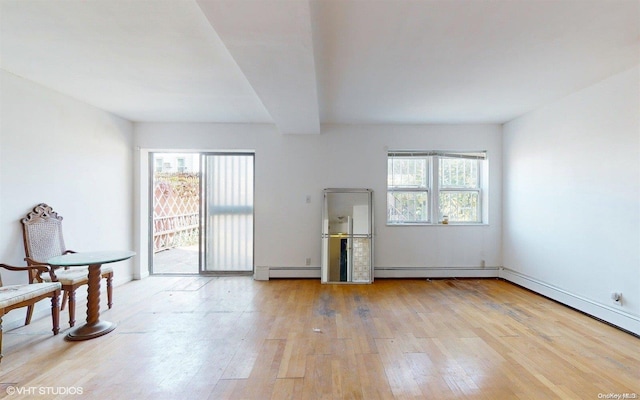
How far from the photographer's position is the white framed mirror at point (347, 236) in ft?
15.4

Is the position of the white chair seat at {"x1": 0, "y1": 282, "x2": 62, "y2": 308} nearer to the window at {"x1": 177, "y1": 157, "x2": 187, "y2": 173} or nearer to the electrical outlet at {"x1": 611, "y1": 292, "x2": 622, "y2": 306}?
the window at {"x1": 177, "y1": 157, "x2": 187, "y2": 173}

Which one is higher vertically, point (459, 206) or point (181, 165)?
point (181, 165)

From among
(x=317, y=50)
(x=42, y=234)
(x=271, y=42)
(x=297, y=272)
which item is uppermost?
(x=317, y=50)

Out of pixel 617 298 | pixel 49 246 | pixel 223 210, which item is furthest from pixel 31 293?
pixel 617 298

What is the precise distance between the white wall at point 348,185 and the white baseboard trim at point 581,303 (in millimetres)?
585

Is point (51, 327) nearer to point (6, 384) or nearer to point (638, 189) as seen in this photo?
point (6, 384)

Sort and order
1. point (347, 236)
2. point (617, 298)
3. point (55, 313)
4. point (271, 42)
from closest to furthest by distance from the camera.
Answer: point (271, 42), point (55, 313), point (617, 298), point (347, 236)

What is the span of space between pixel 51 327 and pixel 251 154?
3.33 m

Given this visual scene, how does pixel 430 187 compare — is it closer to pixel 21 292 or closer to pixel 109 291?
pixel 109 291

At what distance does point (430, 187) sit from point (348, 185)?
1423mm

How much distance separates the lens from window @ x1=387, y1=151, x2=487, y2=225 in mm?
5023

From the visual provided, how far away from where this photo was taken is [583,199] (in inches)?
132

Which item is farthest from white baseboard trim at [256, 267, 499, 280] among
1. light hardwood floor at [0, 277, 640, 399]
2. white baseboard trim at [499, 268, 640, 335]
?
light hardwood floor at [0, 277, 640, 399]

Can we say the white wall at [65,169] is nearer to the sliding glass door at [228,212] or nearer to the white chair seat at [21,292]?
the white chair seat at [21,292]
